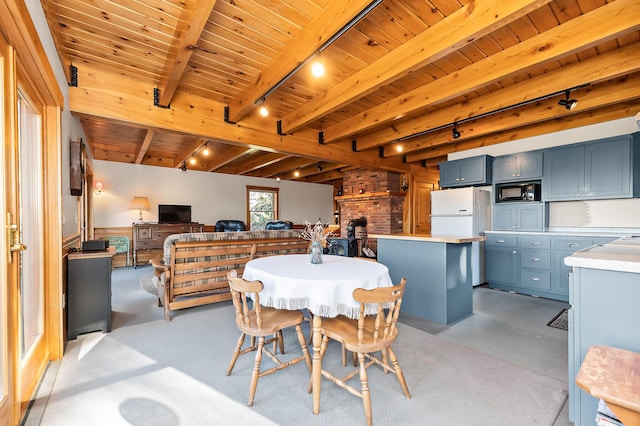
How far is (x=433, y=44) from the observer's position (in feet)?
7.27

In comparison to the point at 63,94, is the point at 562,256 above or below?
below

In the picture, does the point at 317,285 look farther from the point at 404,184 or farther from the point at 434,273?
the point at 404,184

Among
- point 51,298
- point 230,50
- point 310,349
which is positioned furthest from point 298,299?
point 230,50

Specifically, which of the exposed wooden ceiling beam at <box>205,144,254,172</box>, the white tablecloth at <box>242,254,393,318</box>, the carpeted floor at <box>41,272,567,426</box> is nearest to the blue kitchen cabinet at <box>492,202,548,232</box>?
the carpeted floor at <box>41,272,567,426</box>

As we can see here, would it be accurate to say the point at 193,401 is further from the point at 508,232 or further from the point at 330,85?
the point at 508,232

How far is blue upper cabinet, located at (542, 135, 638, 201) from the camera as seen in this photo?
3.70 metres

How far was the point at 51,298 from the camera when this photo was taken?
2.25 meters

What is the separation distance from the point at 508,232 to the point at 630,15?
3.17 meters

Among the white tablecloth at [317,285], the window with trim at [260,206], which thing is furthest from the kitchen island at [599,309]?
the window with trim at [260,206]

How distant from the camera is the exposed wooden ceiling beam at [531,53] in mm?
1981

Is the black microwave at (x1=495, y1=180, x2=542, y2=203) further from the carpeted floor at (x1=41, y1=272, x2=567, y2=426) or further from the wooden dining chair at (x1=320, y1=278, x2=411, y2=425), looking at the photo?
the wooden dining chair at (x1=320, y1=278, x2=411, y2=425)

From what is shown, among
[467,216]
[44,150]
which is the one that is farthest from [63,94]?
[467,216]

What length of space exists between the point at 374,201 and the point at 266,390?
5.33 m

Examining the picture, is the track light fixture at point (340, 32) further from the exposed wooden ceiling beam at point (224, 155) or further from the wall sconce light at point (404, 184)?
the wall sconce light at point (404, 184)
